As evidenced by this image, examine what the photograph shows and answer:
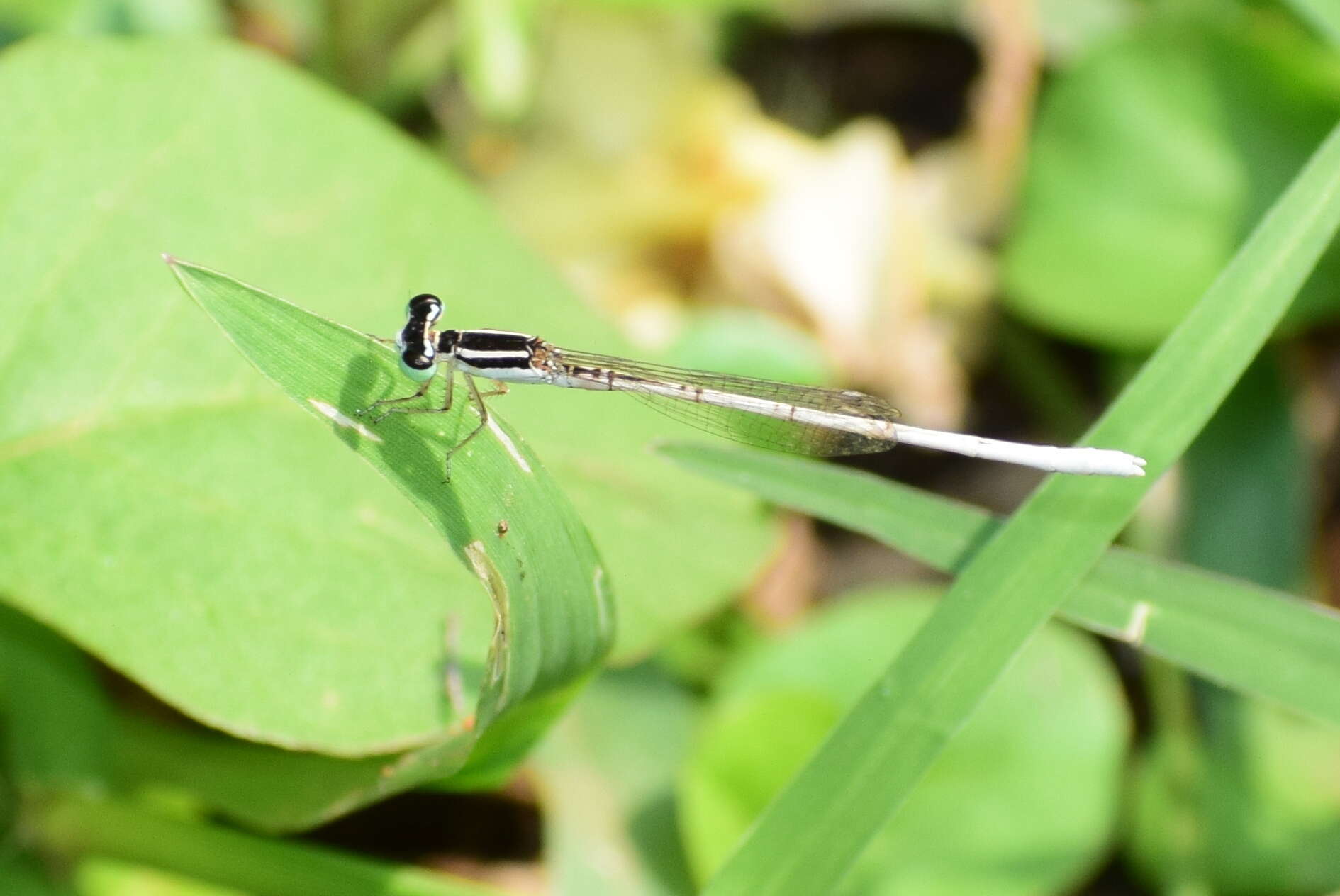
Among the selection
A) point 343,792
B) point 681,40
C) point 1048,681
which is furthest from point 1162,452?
point 681,40

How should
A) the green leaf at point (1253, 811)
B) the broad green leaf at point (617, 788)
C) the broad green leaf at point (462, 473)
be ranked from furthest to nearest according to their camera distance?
the green leaf at point (1253, 811) → the broad green leaf at point (617, 788) → the broad green leaf at point (462, 473)

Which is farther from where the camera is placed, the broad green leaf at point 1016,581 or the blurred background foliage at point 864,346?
the blurred background foliage at point 864,346

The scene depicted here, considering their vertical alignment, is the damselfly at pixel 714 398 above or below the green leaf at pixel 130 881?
above

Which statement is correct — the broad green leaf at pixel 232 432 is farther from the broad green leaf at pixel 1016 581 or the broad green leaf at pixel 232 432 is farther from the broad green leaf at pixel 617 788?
the broad green leaf at pixel 617 788

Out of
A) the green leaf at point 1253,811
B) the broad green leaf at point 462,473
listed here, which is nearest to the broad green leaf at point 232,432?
the broad green leaf at point 462,473

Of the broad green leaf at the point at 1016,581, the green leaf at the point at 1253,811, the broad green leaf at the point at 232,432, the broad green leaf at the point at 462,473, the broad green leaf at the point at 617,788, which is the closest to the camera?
the broad green leaf at the point at 462,473

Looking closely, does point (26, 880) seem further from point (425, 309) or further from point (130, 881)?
point (425, 309)

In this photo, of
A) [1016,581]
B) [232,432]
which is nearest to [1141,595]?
[1016,581]

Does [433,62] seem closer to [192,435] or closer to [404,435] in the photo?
[192,435]

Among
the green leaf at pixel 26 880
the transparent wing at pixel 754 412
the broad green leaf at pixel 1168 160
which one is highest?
the broad green leaf at pixel 1168 160
